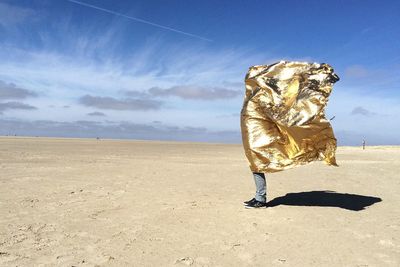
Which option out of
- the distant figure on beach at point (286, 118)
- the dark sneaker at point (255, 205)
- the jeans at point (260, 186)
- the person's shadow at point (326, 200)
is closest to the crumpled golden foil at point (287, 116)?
the distant figure on beach at point (286, 118)

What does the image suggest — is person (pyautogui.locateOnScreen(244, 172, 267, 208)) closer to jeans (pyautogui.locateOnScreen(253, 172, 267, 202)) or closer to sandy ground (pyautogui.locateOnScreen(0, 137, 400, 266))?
jeans (pyautogui.locateOnScreen(253, 172, 267, 202))

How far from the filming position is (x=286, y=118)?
923 cm

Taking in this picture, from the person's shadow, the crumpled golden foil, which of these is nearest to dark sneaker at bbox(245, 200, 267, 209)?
the person's shadow

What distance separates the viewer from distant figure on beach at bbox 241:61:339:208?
9.09m

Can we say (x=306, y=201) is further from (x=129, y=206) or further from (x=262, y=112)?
(x=129, y=206)

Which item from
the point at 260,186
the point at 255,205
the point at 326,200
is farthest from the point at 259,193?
the point at 326,200

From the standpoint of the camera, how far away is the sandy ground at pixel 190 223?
239 inches

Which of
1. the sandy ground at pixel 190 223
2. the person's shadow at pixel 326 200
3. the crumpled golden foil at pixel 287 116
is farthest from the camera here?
the person's shadow at pixel 326 200

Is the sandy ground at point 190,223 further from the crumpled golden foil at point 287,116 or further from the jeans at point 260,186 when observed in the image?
the crumpled golden foil at point 287,116

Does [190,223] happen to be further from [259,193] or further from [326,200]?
[326,200]

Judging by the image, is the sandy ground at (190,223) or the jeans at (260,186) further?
the jeans at (260,186)

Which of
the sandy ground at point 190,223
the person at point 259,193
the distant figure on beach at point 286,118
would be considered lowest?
the sandy ground at point 190,223

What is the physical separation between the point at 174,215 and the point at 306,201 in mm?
3726

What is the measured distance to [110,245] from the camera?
21.4ft
